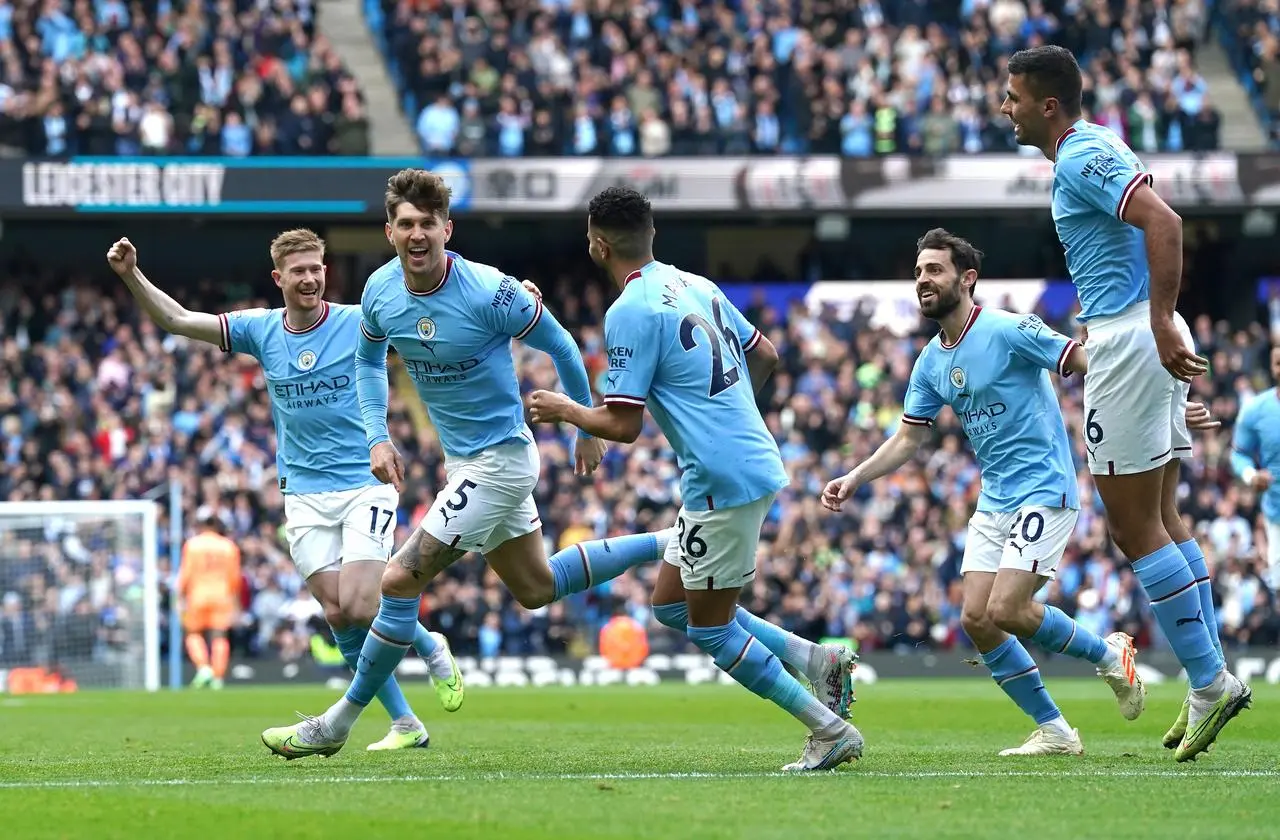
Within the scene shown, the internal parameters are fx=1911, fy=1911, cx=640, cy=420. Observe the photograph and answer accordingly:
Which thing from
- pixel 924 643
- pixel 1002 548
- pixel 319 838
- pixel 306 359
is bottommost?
pixel 924 643

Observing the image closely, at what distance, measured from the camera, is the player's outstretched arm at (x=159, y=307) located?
30.4ft

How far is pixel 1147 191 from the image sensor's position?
7.83m

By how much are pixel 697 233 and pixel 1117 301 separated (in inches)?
904

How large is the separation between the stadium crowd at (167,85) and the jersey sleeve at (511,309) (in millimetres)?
18906

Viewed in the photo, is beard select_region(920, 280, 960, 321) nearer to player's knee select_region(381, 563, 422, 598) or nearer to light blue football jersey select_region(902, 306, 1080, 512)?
light blue football jersey select_region(902, 306, 1080, 512)

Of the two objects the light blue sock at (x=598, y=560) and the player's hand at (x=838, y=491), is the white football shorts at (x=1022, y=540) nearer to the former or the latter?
the player's hand at (x=838, y=491)

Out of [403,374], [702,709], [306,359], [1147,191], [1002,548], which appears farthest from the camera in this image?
[403,374]

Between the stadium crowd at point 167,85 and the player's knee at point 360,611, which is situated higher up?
the stadium crowd at point 167,85

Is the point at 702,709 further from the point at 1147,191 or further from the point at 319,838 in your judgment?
the point at 319,838

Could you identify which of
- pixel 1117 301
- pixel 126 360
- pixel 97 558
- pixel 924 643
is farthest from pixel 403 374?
pixel 1117 301

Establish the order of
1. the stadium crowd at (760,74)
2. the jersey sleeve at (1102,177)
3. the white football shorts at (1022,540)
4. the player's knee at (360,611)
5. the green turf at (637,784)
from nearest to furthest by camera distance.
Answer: the green turf at (637,784)
the jersey sleeve at (1102,177)
the white football shorts at (1022,540)
the player's knee at (360,611)
the stadium crowd at (760,74)

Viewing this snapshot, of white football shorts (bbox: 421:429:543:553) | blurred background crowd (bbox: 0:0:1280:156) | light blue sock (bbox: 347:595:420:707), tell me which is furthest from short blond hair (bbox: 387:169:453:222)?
blurred background crowd (bbox: 0:0:1280:156)

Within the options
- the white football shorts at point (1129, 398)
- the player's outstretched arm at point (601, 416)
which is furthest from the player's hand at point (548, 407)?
the white football shorts at point (1129, 398)

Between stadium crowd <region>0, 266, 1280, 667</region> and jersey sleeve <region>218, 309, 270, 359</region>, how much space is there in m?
12.5
